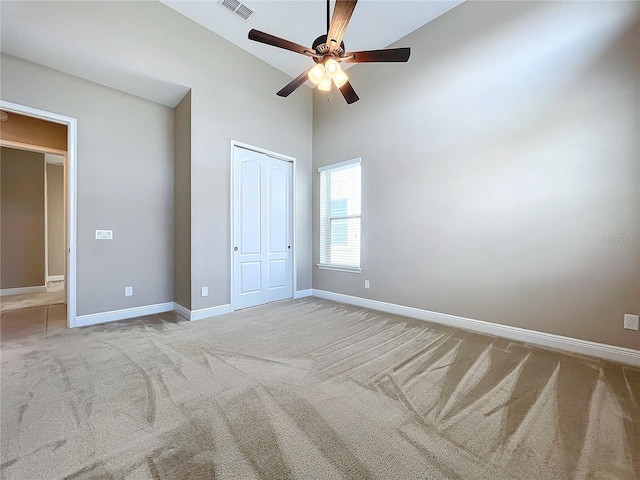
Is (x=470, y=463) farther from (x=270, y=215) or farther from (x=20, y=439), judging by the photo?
(x=270, y=215)

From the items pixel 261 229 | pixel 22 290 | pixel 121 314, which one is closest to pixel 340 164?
pixel 261 229

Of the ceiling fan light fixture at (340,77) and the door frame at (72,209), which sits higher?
the ceiling fan light fixture at (340,77)

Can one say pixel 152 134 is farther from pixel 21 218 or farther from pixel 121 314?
pixel 21 218

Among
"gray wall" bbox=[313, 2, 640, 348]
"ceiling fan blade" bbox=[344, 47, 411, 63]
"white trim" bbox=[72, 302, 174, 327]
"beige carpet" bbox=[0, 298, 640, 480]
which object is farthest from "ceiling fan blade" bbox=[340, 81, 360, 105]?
"white trim" bbox=[72, 302, 174, 327]

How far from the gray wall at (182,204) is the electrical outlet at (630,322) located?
4573mm

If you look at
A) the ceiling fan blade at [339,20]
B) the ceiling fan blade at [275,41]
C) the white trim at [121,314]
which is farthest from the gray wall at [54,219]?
the ceiling fan blade at [339,20]

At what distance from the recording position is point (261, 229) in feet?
13.9

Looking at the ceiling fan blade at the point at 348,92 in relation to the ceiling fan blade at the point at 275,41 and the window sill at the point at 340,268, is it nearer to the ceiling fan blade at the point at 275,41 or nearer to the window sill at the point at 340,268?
the ceiling fan blade at the point at 275,41

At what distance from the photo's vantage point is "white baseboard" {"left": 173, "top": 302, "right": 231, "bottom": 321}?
3.44 m

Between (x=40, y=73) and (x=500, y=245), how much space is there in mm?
5518

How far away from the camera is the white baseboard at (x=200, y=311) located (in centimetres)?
344

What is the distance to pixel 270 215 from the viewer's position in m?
4.36

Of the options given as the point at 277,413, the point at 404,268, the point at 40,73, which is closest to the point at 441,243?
the point at 404,268

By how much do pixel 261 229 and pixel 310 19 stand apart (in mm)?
2926
